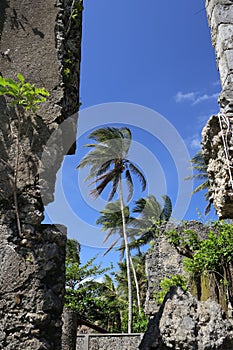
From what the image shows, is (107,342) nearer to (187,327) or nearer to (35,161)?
(187,327)

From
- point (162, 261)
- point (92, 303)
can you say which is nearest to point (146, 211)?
point (92, 303)

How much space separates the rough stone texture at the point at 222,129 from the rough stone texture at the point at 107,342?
727cm

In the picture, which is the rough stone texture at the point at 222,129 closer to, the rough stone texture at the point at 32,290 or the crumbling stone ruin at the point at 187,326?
the crumbling stone ruin at the point at 187,326

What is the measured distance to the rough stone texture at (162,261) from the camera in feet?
36.3

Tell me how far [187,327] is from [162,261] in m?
8.27

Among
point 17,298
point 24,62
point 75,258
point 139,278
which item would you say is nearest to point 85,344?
point 17,298

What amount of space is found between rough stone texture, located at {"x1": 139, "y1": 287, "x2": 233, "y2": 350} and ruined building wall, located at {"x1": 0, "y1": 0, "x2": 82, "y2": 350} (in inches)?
53.3

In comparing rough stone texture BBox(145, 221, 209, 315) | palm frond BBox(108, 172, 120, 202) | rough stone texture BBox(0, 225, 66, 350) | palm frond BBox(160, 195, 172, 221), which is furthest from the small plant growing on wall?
palm frond BBox(160, 195, 172, 221)

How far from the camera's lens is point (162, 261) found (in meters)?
11.5

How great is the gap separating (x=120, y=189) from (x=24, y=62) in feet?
63.0

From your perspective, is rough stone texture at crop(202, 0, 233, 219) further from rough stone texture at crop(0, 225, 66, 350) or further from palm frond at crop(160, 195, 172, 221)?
palm frond at crop(160, 195, 172, 221)

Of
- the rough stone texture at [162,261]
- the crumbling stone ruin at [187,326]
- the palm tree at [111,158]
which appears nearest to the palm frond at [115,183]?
the palm tree at [111,158]

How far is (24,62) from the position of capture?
3277 millimetres

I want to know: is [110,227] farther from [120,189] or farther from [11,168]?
[11,168]
